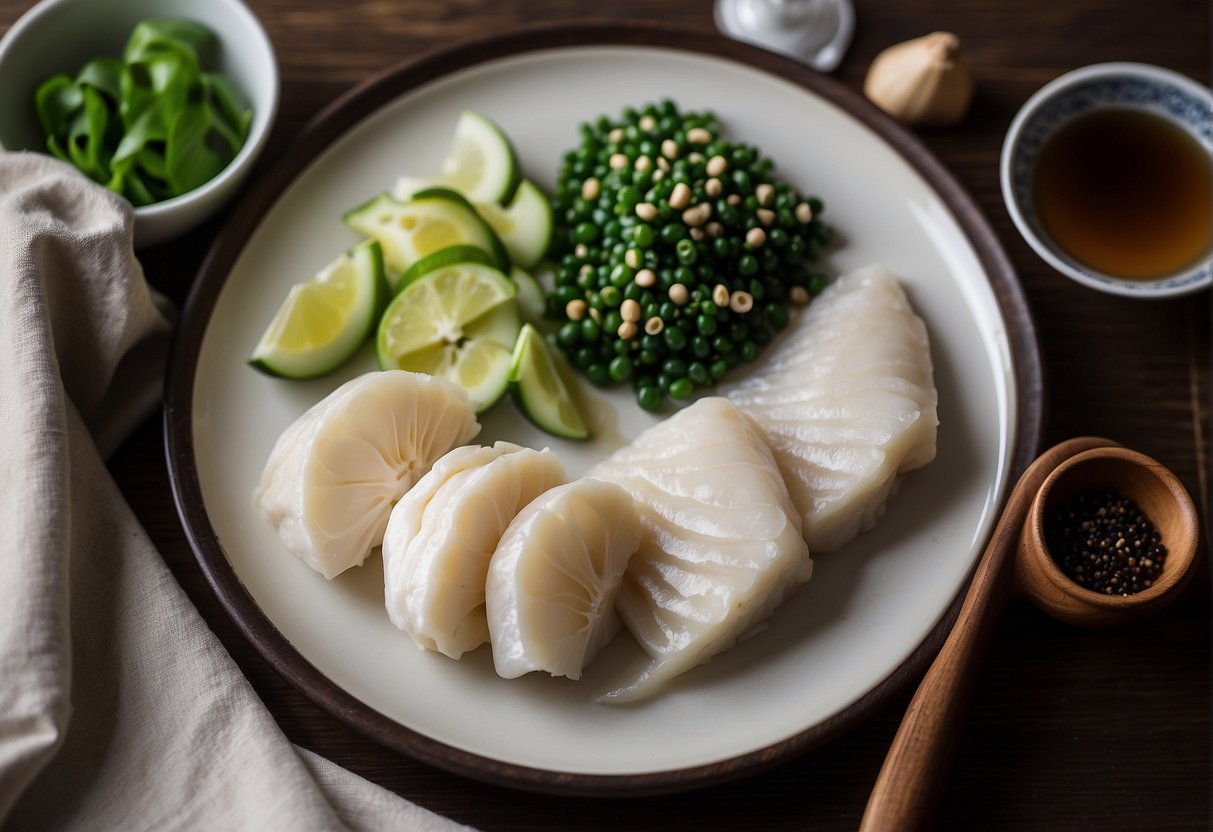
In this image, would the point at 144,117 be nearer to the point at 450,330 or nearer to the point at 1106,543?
the point at 450,330

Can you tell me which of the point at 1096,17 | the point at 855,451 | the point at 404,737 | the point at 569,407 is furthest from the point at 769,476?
the point at 1096,17

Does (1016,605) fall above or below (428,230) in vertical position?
below

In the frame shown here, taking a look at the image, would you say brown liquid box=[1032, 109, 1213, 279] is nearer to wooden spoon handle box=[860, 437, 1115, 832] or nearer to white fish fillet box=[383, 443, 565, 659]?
wooden spoon handle box=[860, 437, 1115, 832]

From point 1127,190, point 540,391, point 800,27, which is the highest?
point 800,27

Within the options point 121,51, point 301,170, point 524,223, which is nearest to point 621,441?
point 524,223

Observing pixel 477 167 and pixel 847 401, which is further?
pixel 477 167

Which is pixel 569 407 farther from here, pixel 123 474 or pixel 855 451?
pixel 123 474
